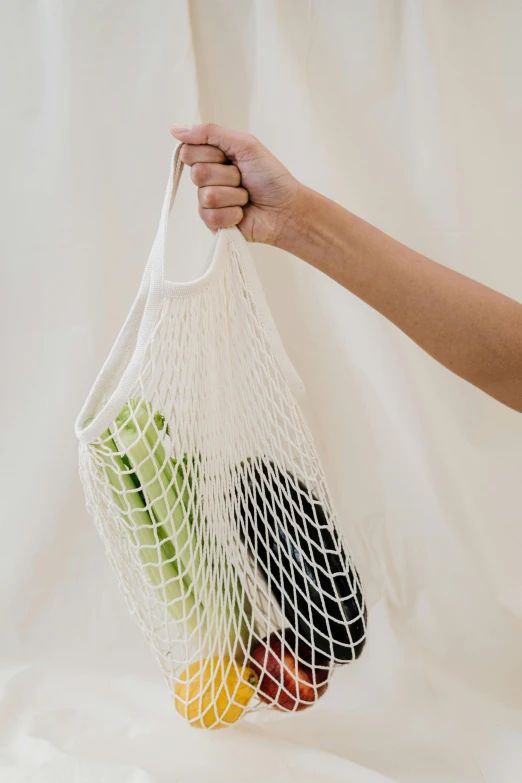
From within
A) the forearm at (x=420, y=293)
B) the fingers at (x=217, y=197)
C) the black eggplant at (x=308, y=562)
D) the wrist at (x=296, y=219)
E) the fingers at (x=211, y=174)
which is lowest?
the black eggplant at (x=308, y=562)

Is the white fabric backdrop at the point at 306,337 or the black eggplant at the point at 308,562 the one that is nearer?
the black eggplant at the point at 308,562

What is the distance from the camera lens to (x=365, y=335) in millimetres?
1171

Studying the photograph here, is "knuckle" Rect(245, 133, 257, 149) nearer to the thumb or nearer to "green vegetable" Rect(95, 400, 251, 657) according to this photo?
the thumb

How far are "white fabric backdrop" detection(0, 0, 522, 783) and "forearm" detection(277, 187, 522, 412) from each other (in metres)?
0.26

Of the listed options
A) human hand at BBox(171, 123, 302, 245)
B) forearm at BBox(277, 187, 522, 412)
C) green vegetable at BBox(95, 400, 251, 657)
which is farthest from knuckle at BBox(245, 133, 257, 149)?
green vegetable at BBox(95, 400, 251, 657)

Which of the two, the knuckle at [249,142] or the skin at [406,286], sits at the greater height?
the knuckle at [249,142]

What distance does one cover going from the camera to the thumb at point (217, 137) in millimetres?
746

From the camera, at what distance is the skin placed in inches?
33.2

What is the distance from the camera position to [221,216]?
0.77m

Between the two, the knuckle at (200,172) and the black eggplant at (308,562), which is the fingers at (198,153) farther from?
the black eggplant at (308,562)

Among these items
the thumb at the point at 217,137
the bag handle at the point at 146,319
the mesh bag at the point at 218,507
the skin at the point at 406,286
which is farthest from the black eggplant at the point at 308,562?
the thumb at the point at 217,137

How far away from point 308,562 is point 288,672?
139 mm

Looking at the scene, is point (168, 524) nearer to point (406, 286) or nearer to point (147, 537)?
point (147, 537)

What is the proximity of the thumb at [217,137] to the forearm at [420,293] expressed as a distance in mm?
117
